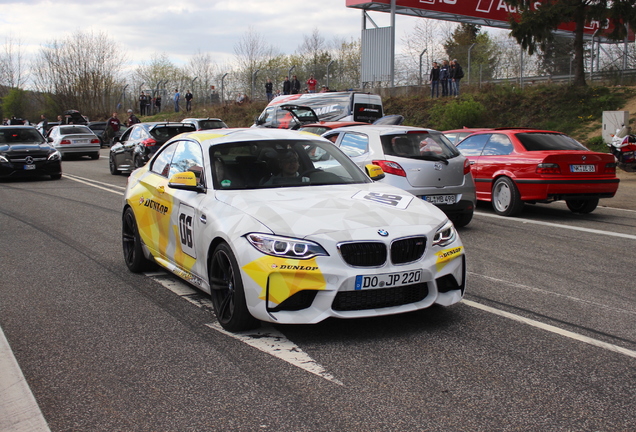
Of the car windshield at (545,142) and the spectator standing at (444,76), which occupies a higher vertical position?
the spectator standing at (444,76)

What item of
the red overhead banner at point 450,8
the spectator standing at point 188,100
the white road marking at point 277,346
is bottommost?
the white road marking at point 277,346

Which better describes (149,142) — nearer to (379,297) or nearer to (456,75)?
(379,297)

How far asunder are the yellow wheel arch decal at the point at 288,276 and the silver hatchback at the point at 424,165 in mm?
5478

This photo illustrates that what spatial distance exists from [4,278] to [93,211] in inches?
210

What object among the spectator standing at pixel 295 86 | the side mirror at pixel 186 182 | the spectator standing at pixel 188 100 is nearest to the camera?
the side mirror at pixel 186 182

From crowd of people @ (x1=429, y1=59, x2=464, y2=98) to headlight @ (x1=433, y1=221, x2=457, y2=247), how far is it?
80.5ft

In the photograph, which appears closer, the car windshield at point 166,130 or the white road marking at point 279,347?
the white road marking at point 279,347

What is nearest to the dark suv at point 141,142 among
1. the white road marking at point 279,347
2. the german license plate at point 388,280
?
the white road marking at point 279,347

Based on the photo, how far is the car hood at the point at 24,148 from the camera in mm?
18922

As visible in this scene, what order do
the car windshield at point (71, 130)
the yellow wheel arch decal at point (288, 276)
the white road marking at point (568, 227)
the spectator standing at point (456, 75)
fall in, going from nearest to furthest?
1. the yellow wheel arch decal at point (288, 276)
2. the white road marking at point (568, 227)
3. the spectator standing at point (456, 75)
4. the car windshield at point (71, 130)

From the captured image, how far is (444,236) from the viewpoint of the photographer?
5.16m

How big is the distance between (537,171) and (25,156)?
542 inches

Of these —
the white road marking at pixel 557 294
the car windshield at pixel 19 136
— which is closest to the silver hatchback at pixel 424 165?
the white road marking at pixel 557 294

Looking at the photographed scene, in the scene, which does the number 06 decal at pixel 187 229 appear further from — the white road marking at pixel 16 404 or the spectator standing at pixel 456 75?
the spectator standing at pixel 456 75
